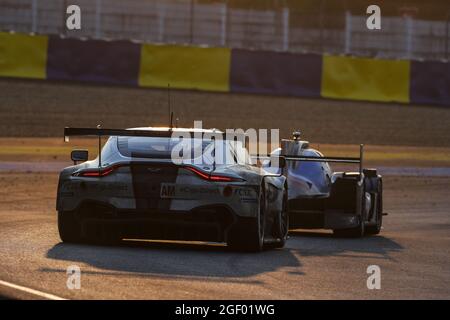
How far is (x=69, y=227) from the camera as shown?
13.0m

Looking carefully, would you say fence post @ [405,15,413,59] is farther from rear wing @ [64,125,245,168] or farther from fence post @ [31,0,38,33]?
rear wing @ [64,125,245,168]

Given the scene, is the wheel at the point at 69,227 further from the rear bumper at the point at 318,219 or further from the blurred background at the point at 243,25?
the blurred background at the point at 243,25

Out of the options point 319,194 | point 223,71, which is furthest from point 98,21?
point 319,194

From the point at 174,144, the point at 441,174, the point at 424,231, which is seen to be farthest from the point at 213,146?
the point at 441,174

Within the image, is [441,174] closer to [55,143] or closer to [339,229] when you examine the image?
[55,143]

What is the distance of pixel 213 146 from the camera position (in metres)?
13.0

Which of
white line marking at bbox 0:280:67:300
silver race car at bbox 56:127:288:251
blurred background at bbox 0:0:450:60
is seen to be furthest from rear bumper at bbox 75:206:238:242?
blurred background at bbox 0:0:450:60

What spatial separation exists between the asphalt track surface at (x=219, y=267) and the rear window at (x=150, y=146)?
0.87 metres

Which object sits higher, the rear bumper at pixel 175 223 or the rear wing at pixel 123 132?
the rear wing at pixel 123 132

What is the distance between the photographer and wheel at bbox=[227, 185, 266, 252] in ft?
41.5

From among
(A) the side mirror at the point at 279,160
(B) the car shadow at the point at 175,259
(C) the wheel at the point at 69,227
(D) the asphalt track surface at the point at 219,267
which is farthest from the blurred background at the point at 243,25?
(B) the car shadow at the point at 175,259

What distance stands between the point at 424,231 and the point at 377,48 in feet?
58.2

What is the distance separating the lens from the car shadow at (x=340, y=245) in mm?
13734

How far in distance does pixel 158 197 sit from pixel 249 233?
3.04 ft
